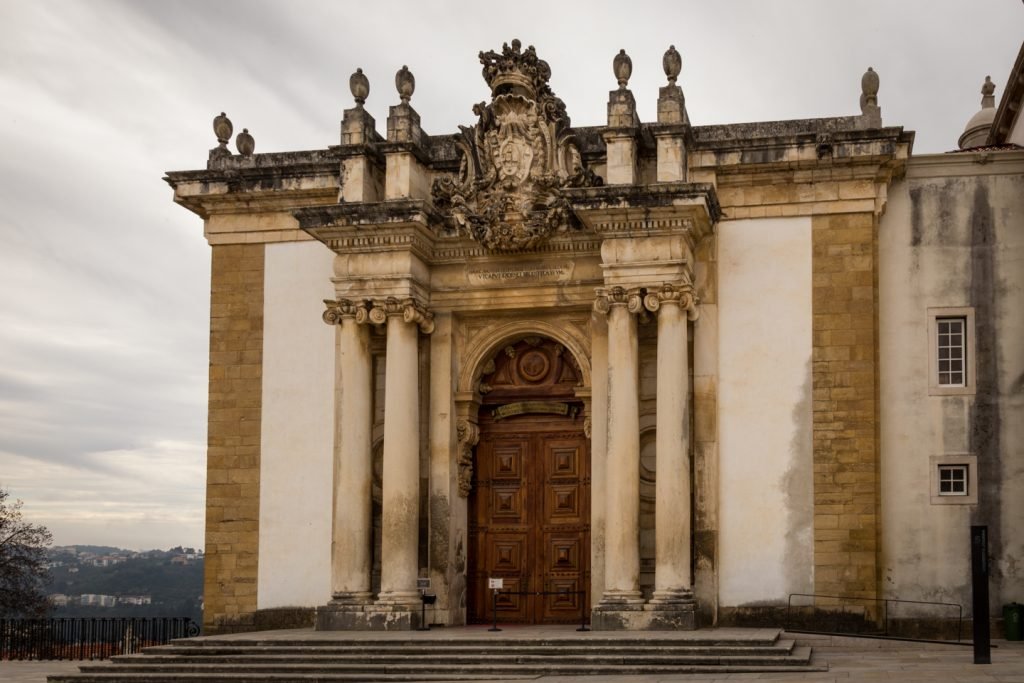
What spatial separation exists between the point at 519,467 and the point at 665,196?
513 centimetres

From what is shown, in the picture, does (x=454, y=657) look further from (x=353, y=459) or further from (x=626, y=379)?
(x=626, y=379)

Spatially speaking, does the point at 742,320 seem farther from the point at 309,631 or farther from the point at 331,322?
the point at 309,631

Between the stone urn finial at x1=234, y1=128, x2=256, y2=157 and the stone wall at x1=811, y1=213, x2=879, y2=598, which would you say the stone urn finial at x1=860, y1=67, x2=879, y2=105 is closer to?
the stone wall at x1=811, y1=213, x2=879, y2=598

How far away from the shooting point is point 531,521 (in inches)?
912

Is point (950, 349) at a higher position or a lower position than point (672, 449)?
higher

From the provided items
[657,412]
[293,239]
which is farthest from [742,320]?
[293,239]

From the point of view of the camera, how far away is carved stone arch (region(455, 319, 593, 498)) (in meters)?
22.9

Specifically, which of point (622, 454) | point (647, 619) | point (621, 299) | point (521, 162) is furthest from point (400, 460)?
point (521, 162)

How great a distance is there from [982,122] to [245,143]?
57.4 ft

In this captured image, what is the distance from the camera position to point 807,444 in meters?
21.8

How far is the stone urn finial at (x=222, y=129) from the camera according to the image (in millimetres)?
24844

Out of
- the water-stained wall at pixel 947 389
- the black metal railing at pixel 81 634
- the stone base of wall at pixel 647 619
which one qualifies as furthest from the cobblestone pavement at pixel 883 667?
the black metal railing at pixel 81 634

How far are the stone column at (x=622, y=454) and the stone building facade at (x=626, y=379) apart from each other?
0.04 m

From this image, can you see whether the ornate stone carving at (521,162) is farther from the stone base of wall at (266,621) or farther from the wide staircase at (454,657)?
the stone base of wall at (266,621)
